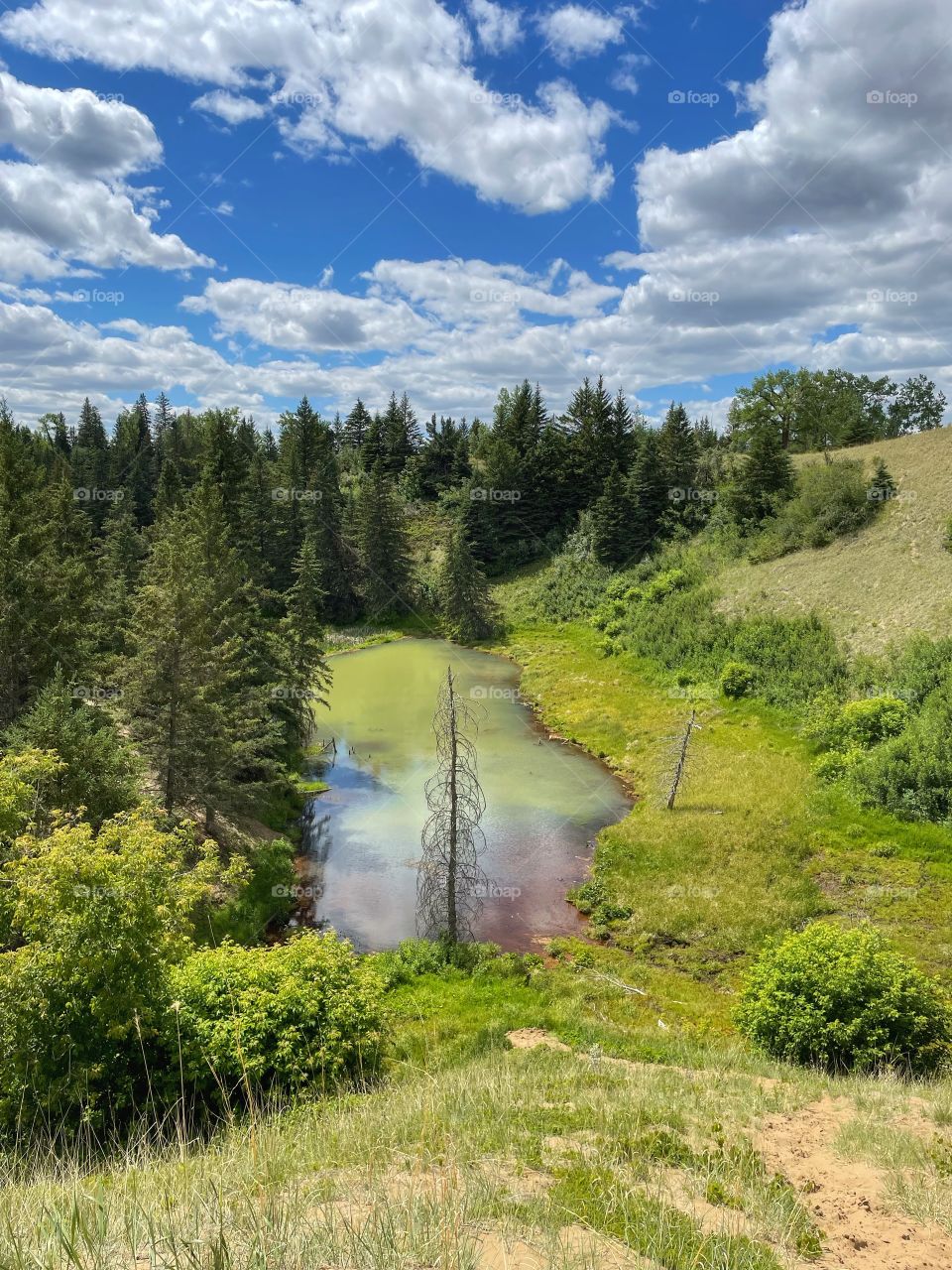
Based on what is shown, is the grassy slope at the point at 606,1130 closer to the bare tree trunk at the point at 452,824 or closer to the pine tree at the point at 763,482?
the bare tree trunk at the point at 452,824

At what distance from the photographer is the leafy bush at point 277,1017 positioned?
12031mm

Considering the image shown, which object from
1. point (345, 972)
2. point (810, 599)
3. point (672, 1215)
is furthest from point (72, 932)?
point (810, 599)

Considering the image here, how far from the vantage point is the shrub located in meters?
37.1

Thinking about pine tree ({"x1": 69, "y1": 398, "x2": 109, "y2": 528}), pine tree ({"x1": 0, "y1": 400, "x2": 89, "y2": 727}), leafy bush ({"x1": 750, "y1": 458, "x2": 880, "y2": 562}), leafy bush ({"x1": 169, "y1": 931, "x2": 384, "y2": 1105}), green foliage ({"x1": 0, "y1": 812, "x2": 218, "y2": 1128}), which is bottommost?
leafy bush ({"x1": 169, "y1": 931, "x2": 384, "y2": 1105})

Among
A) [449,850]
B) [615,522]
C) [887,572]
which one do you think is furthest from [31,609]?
[615,522]

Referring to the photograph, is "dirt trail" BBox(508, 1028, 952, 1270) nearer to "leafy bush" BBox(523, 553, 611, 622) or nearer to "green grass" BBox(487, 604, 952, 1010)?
"green grass" BBox(487, 604, 952, 1010)

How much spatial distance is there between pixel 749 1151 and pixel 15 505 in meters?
32.6

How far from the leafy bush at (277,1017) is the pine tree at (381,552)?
4962 centimetres

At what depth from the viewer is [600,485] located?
6981 centimetres

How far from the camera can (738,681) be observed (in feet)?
122

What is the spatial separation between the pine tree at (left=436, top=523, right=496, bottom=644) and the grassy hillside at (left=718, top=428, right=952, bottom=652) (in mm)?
18868

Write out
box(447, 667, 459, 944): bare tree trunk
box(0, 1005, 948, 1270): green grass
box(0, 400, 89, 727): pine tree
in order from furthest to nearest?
box(0, 400, 89, 727): pine tree, box(447, 667, 459, 944): bare tree trunk, box(0, 1005, 948, 1270): green grass

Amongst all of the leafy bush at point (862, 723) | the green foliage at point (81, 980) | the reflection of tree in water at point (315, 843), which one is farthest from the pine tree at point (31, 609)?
→ the leafy bush at point (862, 723)

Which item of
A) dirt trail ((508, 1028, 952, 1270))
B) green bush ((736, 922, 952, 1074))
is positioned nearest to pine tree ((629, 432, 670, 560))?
green bush ((736, 922, 952, 1074))
